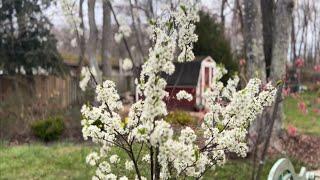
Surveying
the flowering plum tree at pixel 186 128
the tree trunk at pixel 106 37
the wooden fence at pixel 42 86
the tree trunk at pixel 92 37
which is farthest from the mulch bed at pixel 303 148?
the tree trunk at pixel 106 37

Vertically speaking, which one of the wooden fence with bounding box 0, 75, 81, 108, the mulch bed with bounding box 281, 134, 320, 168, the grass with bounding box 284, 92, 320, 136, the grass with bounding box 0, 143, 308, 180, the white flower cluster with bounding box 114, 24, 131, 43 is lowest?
the grass with bounding box 284, 92, 320, 136

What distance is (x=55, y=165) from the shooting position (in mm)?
8977

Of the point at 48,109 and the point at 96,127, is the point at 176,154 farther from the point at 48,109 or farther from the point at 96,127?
the point at 48,109

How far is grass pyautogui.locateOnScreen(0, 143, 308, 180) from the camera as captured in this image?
8.35 metres

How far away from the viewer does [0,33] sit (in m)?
19.5

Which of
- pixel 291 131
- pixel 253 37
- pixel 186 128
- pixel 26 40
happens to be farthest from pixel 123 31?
pixel 26 40

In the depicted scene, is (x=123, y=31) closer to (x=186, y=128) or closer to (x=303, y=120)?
(x=186, y=128)

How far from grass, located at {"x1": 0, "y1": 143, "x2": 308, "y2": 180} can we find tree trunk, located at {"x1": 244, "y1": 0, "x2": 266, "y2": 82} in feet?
5.69

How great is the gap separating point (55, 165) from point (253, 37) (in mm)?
4171

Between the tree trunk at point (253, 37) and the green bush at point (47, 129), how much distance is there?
15.9 feet

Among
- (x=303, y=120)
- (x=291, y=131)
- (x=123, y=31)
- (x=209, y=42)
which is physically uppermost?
(x=123, y=31)

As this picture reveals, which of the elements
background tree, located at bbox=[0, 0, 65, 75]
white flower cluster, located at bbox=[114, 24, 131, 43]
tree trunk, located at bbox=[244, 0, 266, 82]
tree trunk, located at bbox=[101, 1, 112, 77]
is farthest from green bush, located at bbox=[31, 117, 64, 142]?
tree trunk, located at bbox=[101, 1, 112, 77]

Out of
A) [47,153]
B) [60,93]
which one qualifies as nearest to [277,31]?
[47,153]

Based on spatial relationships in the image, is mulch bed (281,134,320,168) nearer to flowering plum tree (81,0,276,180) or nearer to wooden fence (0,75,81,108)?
flowering plum tree (81,0,276,180)
